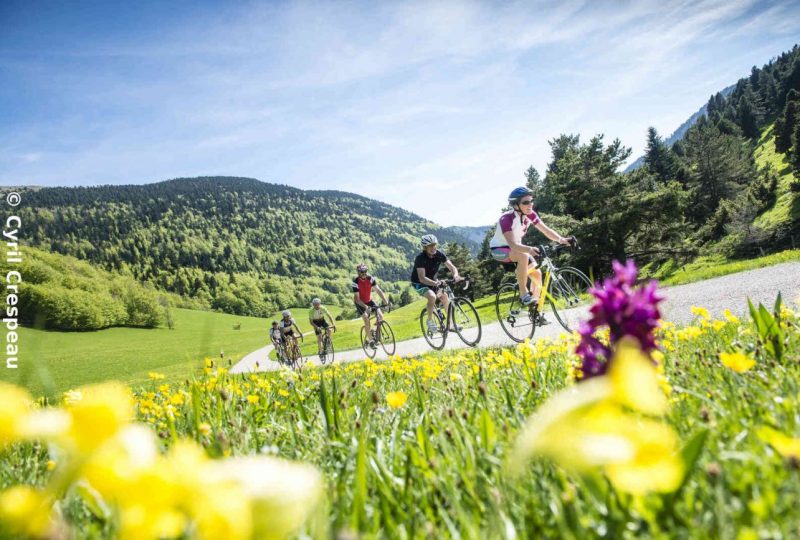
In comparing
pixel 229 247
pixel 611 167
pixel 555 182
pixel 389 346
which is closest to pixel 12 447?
pixel 389 346

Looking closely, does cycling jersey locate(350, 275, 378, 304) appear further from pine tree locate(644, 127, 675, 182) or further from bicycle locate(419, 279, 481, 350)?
pine tree locate(644, 127, 675, 182)

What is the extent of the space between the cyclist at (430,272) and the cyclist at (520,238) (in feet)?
6.12

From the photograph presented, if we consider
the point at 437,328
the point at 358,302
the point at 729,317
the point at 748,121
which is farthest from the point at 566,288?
the point at 748,121

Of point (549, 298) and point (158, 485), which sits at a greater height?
point (158, 485)

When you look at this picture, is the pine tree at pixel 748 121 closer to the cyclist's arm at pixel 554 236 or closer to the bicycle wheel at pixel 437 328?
the bicycle wheel at pixel 437 328

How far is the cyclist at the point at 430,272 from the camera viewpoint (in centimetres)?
1066

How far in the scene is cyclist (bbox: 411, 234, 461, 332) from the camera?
10664 mm

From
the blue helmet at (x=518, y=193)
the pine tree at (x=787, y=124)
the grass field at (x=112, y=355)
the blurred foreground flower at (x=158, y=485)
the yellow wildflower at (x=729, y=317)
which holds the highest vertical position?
the pine tree at (x=787, y=124)

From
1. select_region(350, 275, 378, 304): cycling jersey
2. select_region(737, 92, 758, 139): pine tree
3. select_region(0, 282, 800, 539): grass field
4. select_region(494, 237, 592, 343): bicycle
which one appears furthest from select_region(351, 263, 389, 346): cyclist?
select_region(737, 92, 758, 139): pine tree

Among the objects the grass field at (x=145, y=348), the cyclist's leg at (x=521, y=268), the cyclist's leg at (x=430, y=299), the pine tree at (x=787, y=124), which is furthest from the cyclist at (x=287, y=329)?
the pine tree at (x=787, y=124)

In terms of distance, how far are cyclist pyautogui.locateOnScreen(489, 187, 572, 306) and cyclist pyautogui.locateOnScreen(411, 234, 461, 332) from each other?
6.12ft

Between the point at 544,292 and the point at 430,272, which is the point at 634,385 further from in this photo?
the point at 430,272

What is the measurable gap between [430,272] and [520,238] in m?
3.09

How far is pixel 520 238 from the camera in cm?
842
